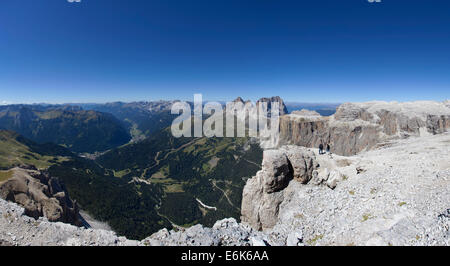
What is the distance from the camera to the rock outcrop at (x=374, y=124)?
97.2m

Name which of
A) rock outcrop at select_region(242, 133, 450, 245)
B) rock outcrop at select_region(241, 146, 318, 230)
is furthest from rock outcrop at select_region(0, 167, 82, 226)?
rock outcrop at select_region(242, 133, 450, 245)

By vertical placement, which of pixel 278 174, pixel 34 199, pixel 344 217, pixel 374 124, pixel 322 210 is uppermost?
pixel 374 124

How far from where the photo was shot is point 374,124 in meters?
130

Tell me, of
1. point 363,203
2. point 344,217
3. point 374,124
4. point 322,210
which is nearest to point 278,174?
point 322,210

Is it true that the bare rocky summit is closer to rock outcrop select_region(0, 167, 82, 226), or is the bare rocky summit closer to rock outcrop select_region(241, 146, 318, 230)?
rock outcrop select_region(241, 146, 318, 230)

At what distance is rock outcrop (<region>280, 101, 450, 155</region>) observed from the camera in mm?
97250

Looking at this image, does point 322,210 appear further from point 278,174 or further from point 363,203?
point 278,174

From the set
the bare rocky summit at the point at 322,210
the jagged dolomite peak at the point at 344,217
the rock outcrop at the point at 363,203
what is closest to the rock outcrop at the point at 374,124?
the rock outcrop at the point at 363,203

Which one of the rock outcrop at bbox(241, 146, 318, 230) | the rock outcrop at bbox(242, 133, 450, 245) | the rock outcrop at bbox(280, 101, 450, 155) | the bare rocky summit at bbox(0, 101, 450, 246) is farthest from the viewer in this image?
the rock outcrop at bbox(280, 101, 450, 155)

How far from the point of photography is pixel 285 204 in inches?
1124

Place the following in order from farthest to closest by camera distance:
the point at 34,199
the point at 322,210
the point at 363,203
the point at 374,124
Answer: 1. the point at 374,124
2. the point at 34,199
3. the point at 322,210
4. the point at 363,203

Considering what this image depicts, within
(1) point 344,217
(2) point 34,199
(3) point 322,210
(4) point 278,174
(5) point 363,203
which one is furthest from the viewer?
(2) point 34,199
